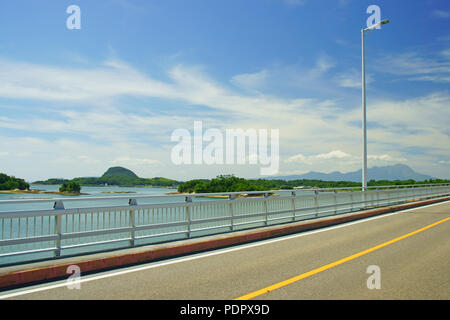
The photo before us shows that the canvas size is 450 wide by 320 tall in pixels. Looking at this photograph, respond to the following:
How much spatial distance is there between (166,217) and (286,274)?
440 cm

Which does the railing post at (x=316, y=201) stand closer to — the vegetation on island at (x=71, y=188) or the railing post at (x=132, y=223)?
the railing post at (x=132, y=223)

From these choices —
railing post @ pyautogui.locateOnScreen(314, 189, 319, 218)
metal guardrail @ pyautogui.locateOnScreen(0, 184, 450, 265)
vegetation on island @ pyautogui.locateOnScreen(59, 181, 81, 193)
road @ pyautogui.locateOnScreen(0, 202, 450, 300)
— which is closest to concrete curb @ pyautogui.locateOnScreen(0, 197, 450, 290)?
road @ pyautogui.locateOnScreen(0, 202, 450, 300)

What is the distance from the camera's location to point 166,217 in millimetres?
10219

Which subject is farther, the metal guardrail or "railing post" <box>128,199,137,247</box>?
"railing post" <box>128,199,137,247</box>

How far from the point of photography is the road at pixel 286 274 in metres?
5.64

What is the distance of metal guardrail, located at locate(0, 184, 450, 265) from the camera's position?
758 cm

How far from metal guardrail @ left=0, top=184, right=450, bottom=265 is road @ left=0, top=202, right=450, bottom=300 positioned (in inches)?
53.6

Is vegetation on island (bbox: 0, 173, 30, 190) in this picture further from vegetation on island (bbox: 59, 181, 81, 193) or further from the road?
the road

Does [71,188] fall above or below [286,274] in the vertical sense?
below

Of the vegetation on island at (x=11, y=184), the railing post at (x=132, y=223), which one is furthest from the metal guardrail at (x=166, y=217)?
the vegetation on island at (x=11, y=184)

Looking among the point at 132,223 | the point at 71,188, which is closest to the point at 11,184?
the point at 71,188

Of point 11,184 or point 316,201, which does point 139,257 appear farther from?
point 11,184
